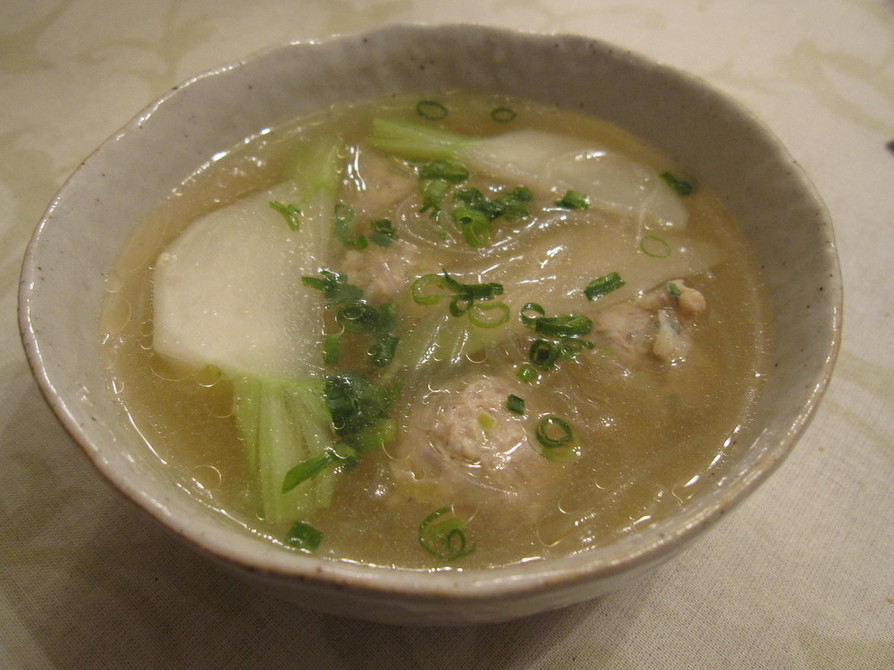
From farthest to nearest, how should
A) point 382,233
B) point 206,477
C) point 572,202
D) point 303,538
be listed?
point 572,202 < point 382,233 < point 206,477 < point 303,538

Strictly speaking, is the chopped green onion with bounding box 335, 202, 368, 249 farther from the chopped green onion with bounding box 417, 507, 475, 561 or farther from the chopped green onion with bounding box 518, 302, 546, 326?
the chopped green onion with bounding box 417, 507, 475, 561

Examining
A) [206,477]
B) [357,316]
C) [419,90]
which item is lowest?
[206,477]

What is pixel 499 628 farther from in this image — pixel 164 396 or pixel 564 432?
pixel 164 396

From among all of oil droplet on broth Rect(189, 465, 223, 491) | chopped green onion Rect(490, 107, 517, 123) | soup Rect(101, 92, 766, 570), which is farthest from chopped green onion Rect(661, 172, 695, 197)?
oil droplet on broth Rect(189, 465, 223, 491)

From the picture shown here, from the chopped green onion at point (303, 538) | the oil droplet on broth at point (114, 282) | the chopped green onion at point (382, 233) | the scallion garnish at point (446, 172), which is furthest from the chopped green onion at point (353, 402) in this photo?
the scallion garnish at point (446, 172)

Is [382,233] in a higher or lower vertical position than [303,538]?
higher

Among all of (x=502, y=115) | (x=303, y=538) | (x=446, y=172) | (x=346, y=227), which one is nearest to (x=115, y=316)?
(x=346, y=227)

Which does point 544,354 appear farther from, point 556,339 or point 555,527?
point 555,527
